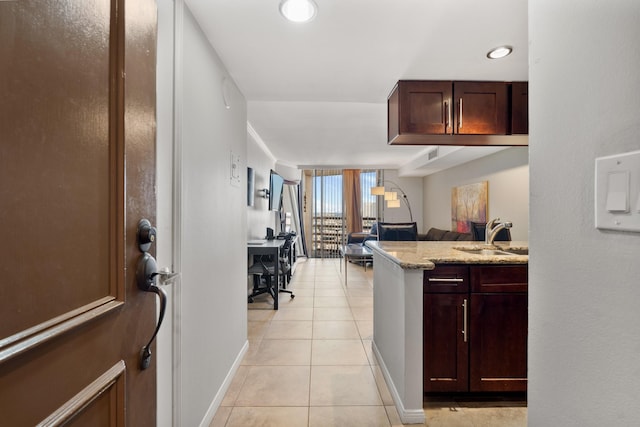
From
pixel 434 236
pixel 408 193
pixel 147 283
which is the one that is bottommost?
pixel 434 236

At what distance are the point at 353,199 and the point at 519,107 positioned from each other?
5.72 meters

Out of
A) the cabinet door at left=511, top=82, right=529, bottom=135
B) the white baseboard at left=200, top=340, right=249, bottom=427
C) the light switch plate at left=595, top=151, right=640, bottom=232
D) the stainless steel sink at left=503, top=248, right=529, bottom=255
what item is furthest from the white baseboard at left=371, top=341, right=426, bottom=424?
the cabinet door at left=511, top=82, right=529, bottom=135

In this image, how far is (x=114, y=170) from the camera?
0.61 metres

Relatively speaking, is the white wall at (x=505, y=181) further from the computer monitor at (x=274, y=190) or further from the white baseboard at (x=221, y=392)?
the computer monitor at (x=274, y=190)

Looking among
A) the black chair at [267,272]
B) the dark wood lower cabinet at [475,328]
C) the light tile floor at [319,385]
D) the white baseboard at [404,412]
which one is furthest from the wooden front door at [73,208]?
the black chair at [267,272]

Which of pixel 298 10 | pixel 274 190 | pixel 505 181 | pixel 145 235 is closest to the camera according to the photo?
pixel 145 235

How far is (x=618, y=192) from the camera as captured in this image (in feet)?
1.65

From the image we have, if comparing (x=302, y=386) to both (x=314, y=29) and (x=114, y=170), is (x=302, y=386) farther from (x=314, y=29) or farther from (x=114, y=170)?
(x=314, y=29)

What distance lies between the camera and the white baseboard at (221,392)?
5.40ft

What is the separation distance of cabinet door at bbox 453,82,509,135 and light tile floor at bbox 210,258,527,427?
1946 millimetres

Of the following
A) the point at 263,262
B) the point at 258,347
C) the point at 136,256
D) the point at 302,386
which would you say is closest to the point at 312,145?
the point at 263,262

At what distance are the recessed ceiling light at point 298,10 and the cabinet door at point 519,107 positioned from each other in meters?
1.74

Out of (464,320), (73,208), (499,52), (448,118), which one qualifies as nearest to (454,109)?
(448,118)

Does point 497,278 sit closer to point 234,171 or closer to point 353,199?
point 234,171
